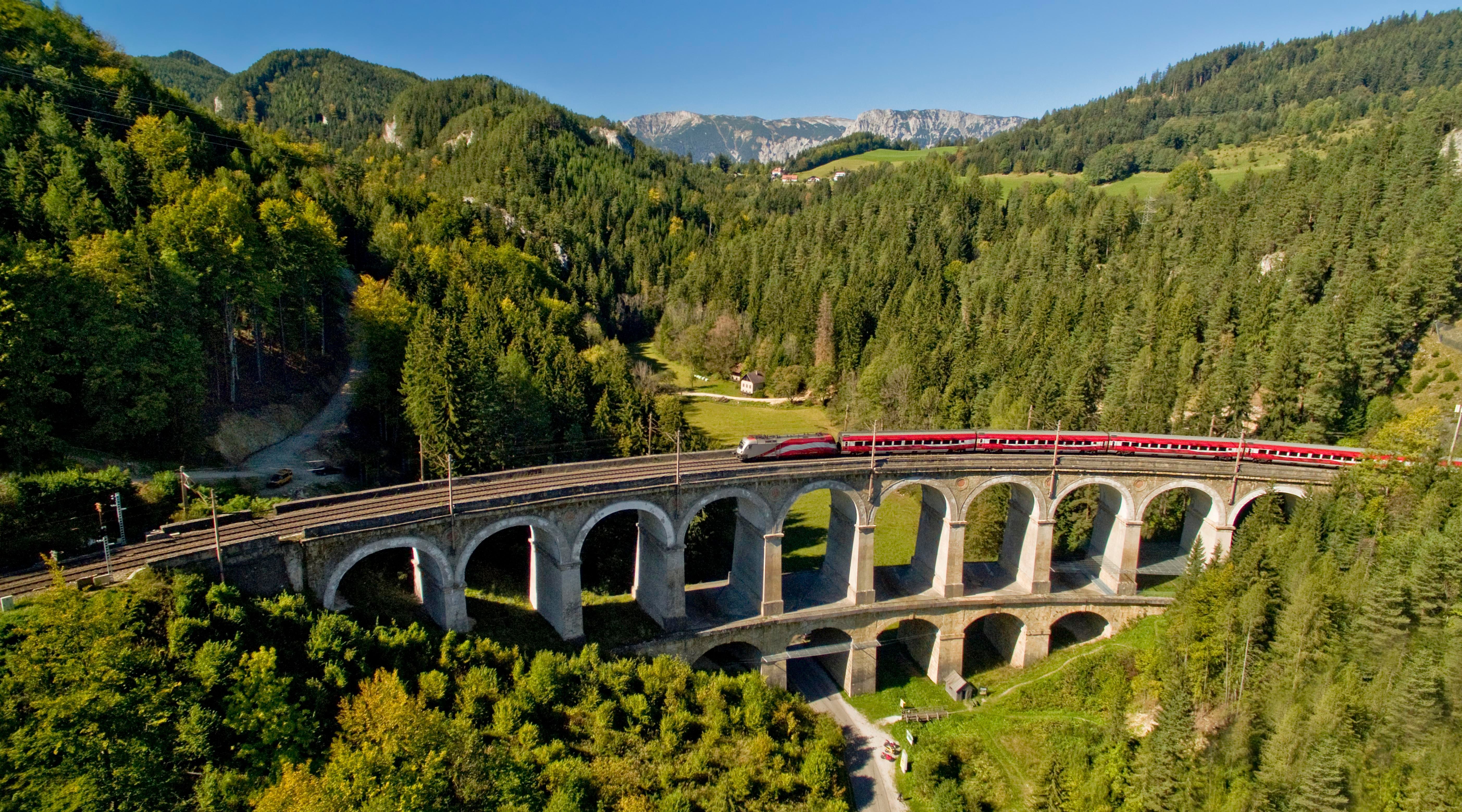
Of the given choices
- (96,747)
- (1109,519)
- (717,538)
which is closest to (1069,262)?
(1109,519)

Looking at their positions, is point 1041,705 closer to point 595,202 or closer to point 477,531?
point 477,531

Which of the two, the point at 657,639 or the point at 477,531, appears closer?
the point at 477,531

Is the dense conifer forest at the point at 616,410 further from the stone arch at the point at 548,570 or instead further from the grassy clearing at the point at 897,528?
the grassy clearing at the point at 897,528

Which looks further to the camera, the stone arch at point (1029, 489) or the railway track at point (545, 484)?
the stone arch at point (1029, 489)

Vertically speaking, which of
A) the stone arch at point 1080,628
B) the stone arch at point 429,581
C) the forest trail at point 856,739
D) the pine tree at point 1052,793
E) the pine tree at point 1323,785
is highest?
the stone arch at point 429,581

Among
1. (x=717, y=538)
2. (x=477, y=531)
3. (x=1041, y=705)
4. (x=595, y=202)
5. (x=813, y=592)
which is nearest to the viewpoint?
(x=477, y=531)

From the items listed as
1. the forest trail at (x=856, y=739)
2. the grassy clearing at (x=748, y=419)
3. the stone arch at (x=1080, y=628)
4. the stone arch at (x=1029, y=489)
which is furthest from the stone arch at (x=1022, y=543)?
the grassy clearing at (x=748, y=419)

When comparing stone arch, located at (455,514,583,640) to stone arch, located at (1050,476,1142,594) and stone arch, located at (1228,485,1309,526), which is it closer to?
stone arch, located at (1050,476,1142,594)

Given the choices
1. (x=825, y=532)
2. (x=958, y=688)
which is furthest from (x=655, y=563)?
(x=825, y=532)
